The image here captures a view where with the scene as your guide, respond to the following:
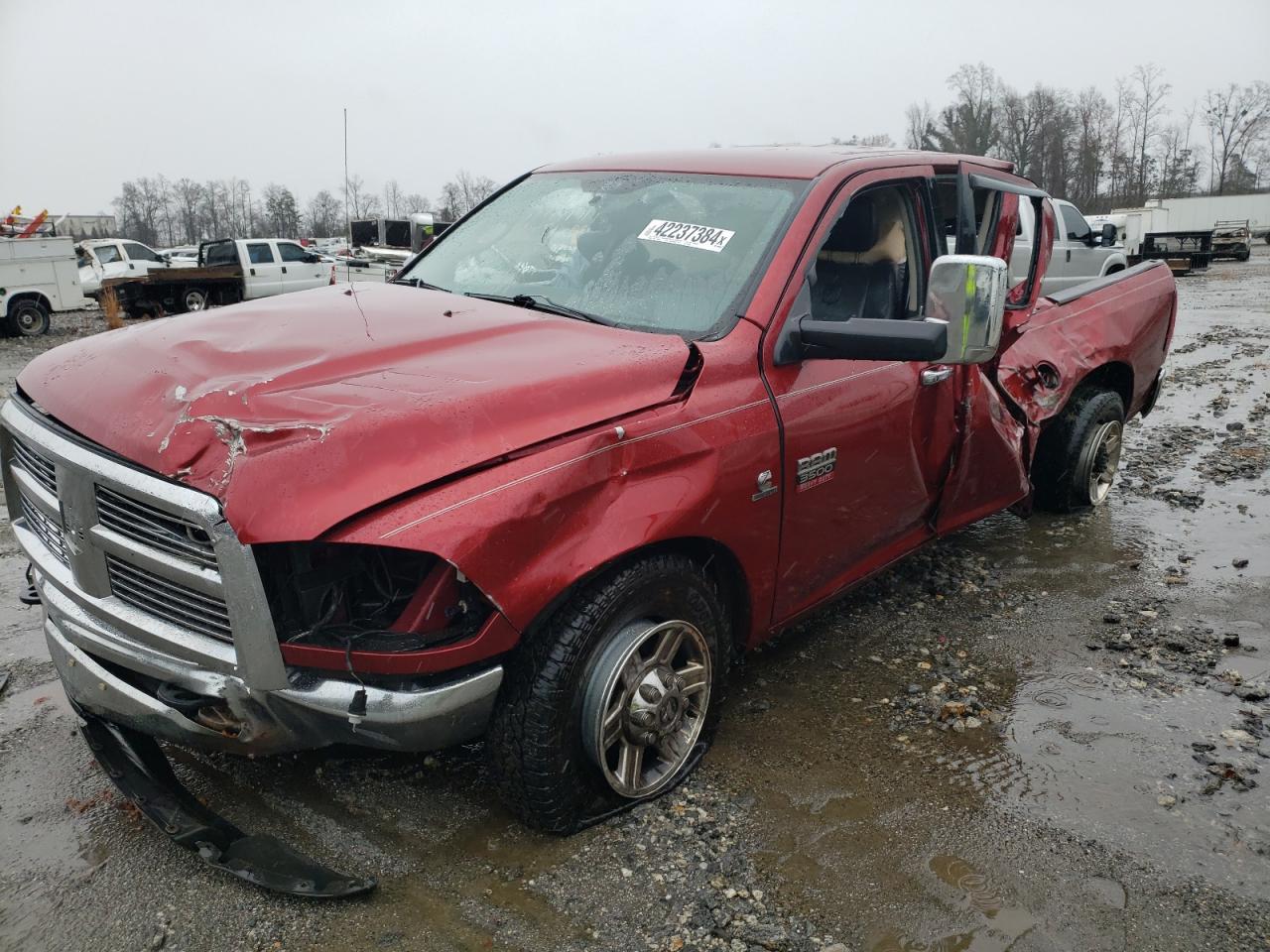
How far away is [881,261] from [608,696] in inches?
82.9

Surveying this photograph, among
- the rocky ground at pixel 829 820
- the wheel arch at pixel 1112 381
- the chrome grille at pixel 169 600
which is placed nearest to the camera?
the chrome grille at pixel 169 600

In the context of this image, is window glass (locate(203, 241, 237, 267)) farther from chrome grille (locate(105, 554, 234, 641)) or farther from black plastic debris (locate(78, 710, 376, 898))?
chrome grille (locate(105, 554, 234, 641))

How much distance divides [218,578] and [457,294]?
160 cm

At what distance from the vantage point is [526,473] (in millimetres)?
2357

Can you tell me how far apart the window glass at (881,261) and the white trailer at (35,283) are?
18526mm

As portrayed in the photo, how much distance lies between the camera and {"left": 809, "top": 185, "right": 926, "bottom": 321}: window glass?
3.64 meters

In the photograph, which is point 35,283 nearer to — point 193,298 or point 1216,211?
point 193,298

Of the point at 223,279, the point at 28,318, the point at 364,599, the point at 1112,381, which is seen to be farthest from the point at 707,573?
the point at 223,279

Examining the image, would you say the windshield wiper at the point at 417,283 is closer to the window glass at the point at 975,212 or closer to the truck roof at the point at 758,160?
the truck roof at the point at 758,160

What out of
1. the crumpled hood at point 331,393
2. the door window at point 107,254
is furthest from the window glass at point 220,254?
the crumpled hood at point 331,393

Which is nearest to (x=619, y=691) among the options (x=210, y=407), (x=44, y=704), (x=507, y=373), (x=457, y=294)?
(x=507, y=373)

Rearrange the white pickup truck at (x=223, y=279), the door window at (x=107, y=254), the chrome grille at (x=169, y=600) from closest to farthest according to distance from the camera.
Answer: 1. the chrome grille at (x=169, y=600)
2. the white pickup truck at (x=223, y=279)
3. the door window at (x=107, y=254)

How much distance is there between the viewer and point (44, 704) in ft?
11.5

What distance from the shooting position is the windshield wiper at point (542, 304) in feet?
10.4
